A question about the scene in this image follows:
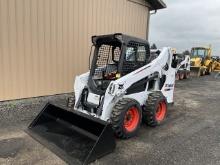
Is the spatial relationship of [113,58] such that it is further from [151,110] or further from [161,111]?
[161,111]

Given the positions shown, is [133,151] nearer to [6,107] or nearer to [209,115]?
[209,115]

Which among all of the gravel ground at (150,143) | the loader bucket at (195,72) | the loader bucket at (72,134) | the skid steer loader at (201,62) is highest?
the skid steer loader at (201,62)

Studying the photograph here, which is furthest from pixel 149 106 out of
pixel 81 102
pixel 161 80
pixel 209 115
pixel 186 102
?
pixel 186 102

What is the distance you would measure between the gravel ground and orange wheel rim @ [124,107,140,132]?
236 mm

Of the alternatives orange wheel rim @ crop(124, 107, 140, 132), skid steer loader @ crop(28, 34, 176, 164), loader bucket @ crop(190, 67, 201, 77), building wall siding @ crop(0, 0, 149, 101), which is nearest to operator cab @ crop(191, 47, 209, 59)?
loader bucket @ crop(190, 67, 201, 77)

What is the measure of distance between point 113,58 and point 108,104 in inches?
52.7

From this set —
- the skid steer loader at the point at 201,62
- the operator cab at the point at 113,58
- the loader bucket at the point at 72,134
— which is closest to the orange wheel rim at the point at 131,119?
the operator cab at the point at 113,58

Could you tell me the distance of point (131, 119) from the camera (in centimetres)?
454

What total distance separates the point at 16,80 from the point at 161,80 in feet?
13.7

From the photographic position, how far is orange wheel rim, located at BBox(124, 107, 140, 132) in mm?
4425

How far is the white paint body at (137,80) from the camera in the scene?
4191mm

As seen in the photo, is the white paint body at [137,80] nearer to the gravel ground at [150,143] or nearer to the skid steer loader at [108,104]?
the skid steer loader at [108,104]

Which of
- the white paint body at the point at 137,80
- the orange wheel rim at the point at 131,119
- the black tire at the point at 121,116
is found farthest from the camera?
the orange wheel rim at the point at 131,119

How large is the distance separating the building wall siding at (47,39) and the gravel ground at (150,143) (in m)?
0.88
